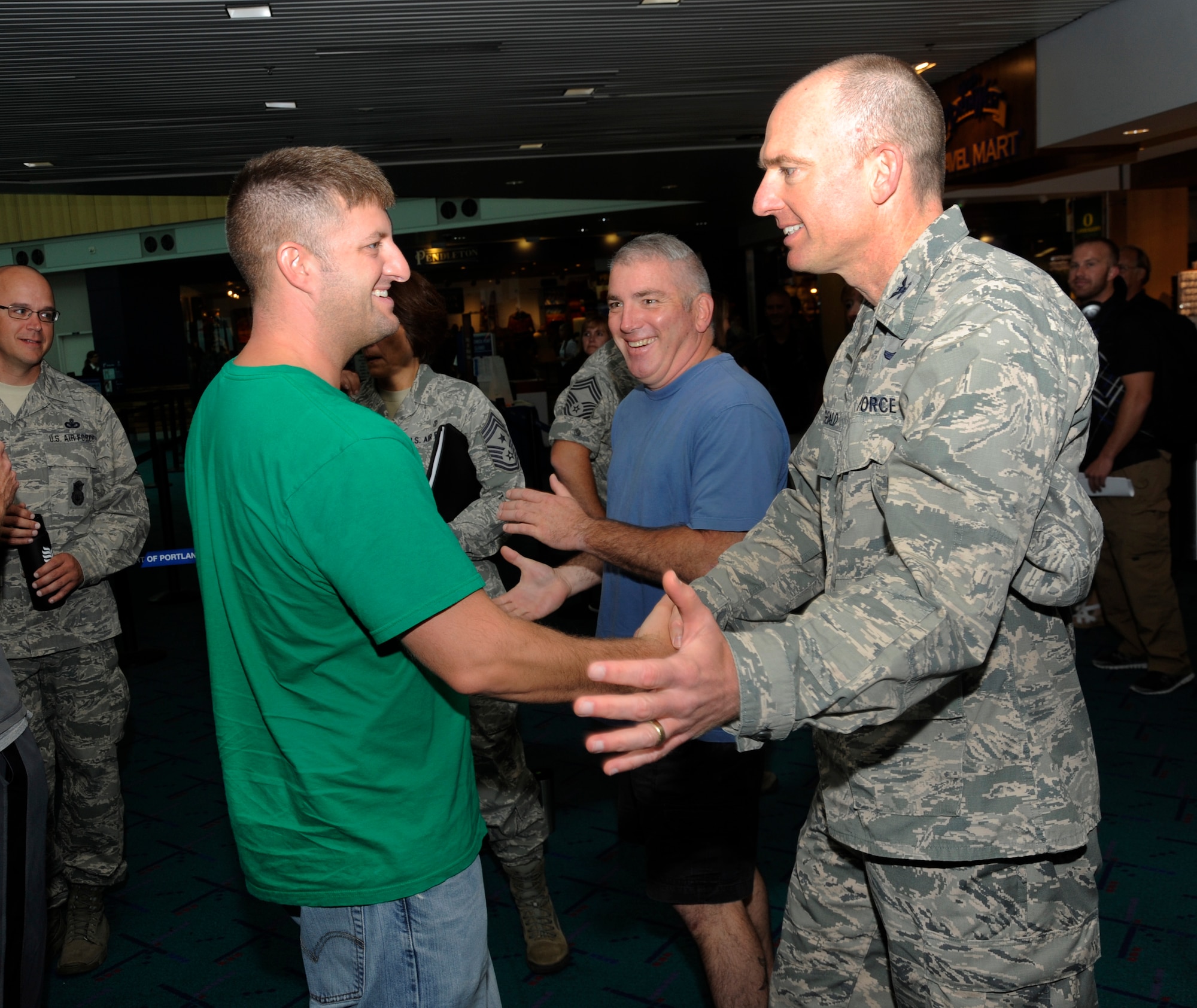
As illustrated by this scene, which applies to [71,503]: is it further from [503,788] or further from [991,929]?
[991,929]

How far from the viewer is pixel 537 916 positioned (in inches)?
110

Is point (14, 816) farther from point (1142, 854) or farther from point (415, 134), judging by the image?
point (415, 134)

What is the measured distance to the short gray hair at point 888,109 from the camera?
1396mm

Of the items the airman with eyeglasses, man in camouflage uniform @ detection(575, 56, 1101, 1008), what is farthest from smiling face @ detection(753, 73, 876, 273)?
the airman with eyeglasses

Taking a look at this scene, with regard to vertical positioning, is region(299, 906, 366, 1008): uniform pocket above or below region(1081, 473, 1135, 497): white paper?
below

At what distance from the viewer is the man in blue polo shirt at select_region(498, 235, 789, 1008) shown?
6.85 ft

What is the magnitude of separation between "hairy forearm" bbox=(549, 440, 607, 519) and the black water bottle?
6.06ft

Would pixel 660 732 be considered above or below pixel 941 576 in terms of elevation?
below

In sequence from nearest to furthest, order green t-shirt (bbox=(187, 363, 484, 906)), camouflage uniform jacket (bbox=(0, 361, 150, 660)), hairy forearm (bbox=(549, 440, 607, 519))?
green t-shirt (bbox=(187, 363, 484, 906)) < camouflage uniform jacket (bbox=(0, 361, 150, 660)) < hairy forearm (bbox=(549, 440, 607, 519))

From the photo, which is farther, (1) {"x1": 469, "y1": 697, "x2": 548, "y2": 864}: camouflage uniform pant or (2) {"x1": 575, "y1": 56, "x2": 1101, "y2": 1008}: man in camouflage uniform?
(1) {"x1": 469, "y1": 697, "x2": 548, "y2": 864}: camouflage uniform pant

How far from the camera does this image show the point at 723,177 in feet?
38.4

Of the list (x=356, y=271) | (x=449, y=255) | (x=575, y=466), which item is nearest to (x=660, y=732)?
(x=356, y=271)

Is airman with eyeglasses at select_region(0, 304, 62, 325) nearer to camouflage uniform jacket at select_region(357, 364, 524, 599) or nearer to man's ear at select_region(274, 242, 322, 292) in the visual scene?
camouflage uniform jacket at select_region(357, 364, 524, 599)

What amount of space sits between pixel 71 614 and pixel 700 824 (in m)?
1.97
